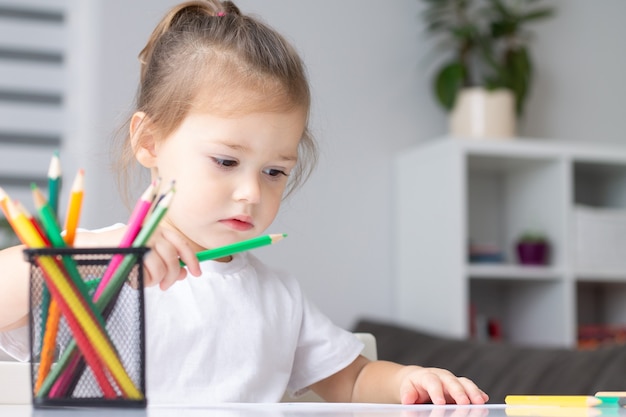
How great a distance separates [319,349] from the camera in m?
1.03

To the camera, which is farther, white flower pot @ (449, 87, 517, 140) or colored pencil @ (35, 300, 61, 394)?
white flower pot @ (449, 87, 517, 140)

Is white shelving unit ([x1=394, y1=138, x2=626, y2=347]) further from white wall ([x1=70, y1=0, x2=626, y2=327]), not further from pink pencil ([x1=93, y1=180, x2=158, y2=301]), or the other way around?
pink pencil ([x1=93, y1=180, x2=158, y2=301])

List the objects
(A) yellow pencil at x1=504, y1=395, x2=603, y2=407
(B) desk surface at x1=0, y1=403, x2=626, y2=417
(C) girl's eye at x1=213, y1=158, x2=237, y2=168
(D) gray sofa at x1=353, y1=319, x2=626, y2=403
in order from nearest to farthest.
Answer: (B) desk surface at x1=0, y1=403, x2=626, y2=417 < (A) yellow pencil at x1=504, y1=395, x2=603, y2=407 < (C) girl's eye at x1=213, y1=158, x2=237, y2=168 < (D) gray sofa at x1=353, y1=319, x2=626, y2=403

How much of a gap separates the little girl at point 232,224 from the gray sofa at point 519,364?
3.50ft

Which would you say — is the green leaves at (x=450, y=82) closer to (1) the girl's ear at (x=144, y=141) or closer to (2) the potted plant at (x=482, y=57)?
(2) the potted plant at (x=482, y=57)

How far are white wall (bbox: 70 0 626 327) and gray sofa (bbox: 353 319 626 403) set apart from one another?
0.47 meters

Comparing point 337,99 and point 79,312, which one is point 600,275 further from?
point 79,312

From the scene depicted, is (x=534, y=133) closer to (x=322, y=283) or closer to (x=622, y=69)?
(x=622, y=69)

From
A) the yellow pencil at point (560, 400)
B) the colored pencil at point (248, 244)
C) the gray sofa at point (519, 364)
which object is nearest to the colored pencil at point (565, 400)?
the yellow pencil at point (560, 400)

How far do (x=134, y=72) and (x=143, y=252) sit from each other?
7.57 ft

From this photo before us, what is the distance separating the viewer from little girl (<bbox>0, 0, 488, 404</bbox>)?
907 mm

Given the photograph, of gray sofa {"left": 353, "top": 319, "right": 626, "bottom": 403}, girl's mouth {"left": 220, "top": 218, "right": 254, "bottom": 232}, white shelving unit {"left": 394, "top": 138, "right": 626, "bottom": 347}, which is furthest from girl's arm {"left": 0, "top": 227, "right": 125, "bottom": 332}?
white shelving unit {"left": 394, "top": 138, "right": 626, "bottom": 347}

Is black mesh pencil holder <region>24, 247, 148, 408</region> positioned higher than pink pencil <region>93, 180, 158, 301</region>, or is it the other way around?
pink pencil <region>93, 180, 158, 301</region>

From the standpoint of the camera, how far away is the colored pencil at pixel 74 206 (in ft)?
1.91
